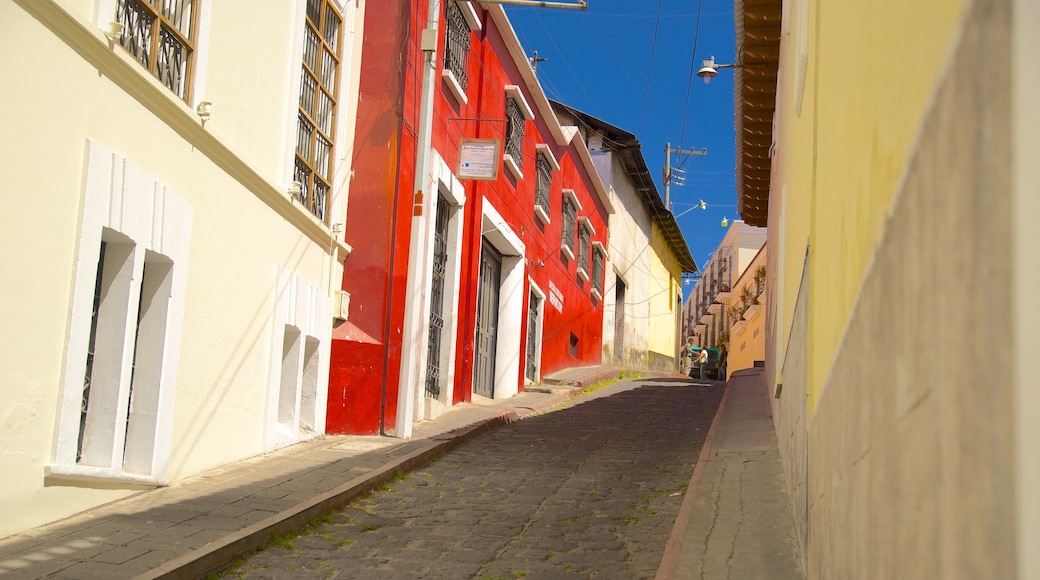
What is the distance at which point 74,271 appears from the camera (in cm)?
643

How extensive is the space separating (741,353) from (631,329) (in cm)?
369

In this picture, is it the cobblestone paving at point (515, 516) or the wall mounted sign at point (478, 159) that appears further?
the wall mounted sign at point (478, 159)

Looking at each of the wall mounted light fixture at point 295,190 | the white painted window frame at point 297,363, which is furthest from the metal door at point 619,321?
the wall mounted light fixture at point 295,190

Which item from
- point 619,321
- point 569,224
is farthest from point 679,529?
point 619,321

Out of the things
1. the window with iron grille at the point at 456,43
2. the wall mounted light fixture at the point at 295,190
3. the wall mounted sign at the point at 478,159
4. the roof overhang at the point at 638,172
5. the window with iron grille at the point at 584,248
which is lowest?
the wall mounted light fixture at the point at 295,190

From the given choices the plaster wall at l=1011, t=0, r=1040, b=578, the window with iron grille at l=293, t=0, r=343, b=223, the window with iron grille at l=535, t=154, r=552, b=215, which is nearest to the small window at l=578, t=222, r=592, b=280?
the window with iron grille at l=535, t=154, r=552, b=215

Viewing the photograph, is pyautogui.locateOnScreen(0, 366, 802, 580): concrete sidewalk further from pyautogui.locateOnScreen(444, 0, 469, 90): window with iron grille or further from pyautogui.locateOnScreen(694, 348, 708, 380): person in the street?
pyautogui.locateOnScreen(694, 348, 708, 380): person in the street

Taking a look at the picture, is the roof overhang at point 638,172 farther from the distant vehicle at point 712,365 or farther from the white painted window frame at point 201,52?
the white painted window frame at point 201,52

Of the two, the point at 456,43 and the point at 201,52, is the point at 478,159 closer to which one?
the point at 456,43

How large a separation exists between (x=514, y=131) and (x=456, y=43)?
3838mm

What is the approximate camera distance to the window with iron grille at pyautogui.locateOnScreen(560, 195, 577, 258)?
23.5 m

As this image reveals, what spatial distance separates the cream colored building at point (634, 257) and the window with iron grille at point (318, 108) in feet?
58.9

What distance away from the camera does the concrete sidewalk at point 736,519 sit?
19.7 ft

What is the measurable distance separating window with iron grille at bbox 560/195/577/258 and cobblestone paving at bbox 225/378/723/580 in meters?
10.8
